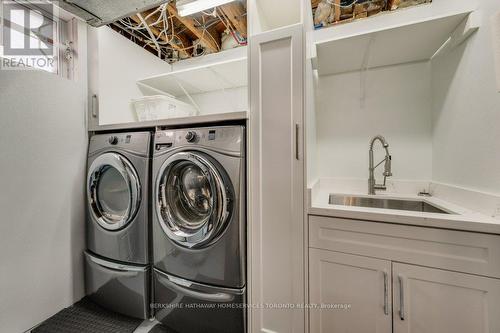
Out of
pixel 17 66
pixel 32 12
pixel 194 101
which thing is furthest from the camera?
pixel 194 101

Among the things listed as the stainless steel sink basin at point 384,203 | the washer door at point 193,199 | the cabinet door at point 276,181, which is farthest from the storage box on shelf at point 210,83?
the stainless steel sink basin at point 384,203

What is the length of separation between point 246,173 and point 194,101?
63.7 inches

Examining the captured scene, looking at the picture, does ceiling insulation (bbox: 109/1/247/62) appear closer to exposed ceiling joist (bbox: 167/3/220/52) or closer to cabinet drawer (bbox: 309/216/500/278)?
exposed ceiling joist (bbox: 167/3/220/52)

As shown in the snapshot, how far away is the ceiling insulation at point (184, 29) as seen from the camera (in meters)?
1.79

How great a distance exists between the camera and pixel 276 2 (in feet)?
4.41

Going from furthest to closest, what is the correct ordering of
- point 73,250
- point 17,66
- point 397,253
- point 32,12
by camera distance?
point 73,250
point 32,12
point 17,66
point 397,253

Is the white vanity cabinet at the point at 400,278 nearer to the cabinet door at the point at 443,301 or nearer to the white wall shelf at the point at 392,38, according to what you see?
the cabinet door at the point at 443,301

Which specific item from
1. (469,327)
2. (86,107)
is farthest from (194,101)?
(469,327)

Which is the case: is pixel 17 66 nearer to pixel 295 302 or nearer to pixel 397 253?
pixel 295 302

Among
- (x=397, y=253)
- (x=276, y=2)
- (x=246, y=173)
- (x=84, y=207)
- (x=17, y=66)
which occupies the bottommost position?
(x=397, y=253)

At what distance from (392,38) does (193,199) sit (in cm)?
182

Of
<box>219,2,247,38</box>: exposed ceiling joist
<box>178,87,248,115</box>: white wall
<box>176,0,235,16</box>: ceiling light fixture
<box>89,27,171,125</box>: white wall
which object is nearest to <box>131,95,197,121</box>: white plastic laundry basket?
<box>89,27,171,125</box>: white wall

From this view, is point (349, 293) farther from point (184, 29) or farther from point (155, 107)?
point (184, 29)

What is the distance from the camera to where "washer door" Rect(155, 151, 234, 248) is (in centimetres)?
123
